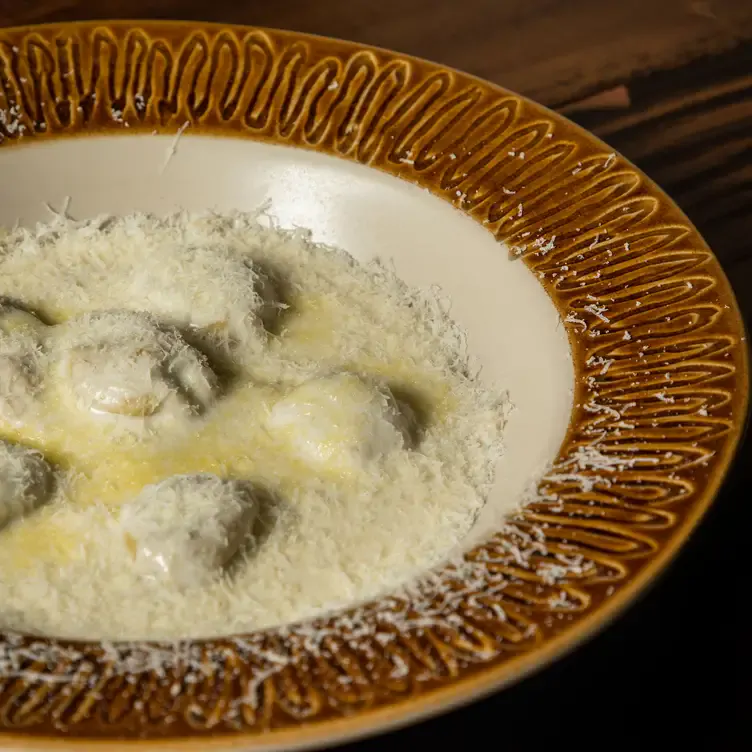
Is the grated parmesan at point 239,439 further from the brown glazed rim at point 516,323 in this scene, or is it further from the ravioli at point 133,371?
the brown glazed rim at point 516,323

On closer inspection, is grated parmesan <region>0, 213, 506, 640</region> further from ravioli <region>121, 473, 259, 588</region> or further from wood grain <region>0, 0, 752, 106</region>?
wood grain <region>0, 0, 752, 106</region>

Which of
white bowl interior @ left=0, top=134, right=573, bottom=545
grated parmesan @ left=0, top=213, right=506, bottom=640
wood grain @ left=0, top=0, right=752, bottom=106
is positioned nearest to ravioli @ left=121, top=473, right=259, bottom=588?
grated parmesan @ left=0, top=213, right=506, bottom=640

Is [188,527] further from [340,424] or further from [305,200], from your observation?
[305,200]

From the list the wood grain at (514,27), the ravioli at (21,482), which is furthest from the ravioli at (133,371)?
the wood grain at (514,27)

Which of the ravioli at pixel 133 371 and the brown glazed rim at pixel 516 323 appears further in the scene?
the ravioli at pixel 133 371

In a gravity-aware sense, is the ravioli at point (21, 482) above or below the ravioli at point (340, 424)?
below

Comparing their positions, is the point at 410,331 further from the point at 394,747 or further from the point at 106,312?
the point at 394,747

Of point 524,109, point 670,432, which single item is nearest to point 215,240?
point 524,109
